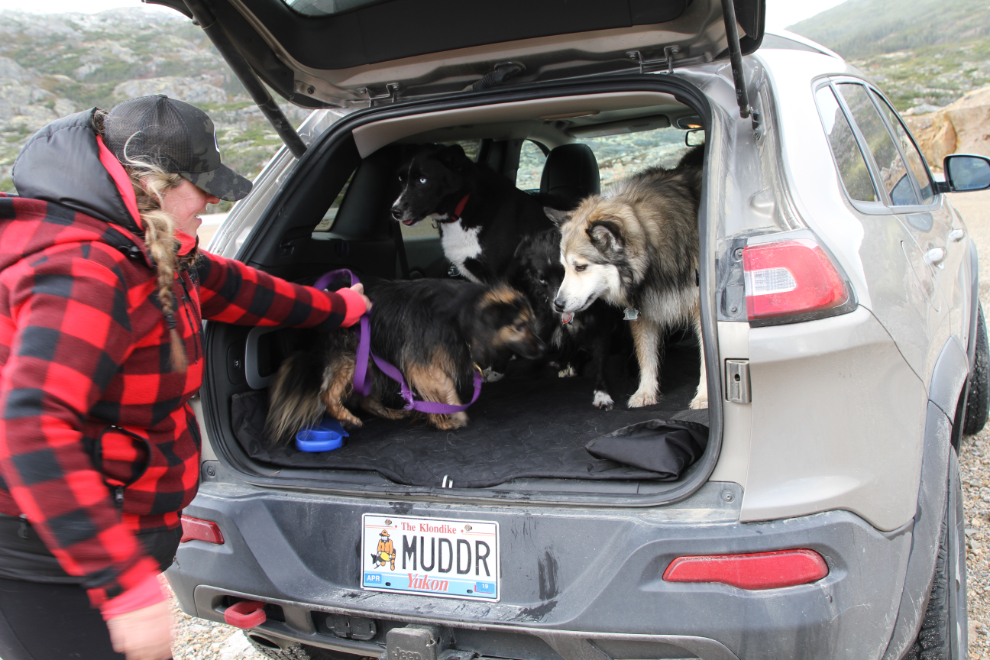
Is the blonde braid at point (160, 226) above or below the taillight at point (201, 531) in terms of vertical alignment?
above

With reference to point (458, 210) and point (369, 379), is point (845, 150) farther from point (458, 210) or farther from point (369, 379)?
point (458, 210)

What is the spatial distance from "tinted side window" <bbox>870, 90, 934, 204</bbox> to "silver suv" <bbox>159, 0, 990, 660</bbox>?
0.34 feet

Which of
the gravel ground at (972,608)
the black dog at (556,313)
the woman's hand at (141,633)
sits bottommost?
the gravel ground at (972,608)

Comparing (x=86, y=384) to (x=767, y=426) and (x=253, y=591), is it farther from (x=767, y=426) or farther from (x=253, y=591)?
(x=767, y=426)

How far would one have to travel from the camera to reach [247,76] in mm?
2543

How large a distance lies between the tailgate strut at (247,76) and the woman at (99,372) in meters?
0.83

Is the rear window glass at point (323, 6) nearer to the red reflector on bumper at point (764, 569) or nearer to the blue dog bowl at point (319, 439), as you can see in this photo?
the blue dog bowl at point (319, 439)


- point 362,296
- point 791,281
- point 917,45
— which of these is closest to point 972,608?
point 791,281

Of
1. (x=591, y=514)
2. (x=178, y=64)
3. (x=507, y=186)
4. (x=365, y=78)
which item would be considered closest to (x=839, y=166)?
(x=591, y=514)

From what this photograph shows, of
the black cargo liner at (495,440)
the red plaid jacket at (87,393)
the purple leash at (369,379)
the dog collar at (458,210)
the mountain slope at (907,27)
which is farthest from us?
the mountain slope at (907,27)

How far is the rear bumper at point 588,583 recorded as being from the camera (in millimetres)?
1431

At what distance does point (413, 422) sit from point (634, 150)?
9.49 ft

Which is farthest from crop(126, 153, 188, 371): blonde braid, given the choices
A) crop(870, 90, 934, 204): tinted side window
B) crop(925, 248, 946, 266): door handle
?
crop(870, 90, 934, 204): tinted side window

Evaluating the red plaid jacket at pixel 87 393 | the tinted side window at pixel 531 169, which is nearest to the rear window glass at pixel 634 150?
the tinted side window at pixel 531 169
